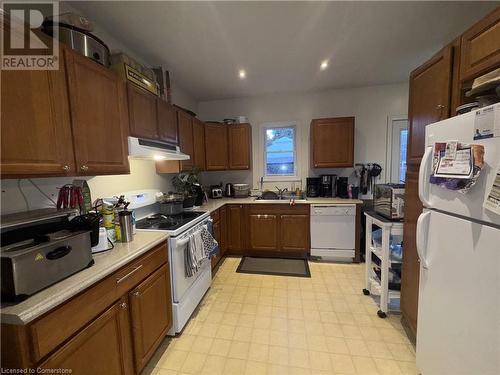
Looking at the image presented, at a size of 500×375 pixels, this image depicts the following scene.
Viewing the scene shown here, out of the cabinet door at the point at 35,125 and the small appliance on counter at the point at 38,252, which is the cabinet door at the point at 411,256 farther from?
the cabinet door at the point at 35,125

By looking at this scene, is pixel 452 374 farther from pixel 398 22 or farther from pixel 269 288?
pixel 398 22

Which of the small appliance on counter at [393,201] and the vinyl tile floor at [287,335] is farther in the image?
the small appliance on counter at [393,201]

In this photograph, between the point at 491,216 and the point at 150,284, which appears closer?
the point at 491,216

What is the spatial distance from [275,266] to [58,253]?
2585mm

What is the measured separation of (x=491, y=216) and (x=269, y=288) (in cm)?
212

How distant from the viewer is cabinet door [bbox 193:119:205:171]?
3.05 meters

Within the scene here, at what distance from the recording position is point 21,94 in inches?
39.2

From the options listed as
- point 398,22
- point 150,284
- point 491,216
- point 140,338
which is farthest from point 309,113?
point 140,338

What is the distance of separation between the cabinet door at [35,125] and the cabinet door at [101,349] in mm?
799

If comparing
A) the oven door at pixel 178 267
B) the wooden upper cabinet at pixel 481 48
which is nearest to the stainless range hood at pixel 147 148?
the oven door at pixel 178 267

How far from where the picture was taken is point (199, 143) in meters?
3.20

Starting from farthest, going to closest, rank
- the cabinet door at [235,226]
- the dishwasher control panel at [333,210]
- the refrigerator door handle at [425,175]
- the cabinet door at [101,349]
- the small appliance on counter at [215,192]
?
the small appliance on counter at [215,192] → the cabinet door at [235,226] → the dishwasher control panel at [333,210] → the refrigerator door handle at [425,175] → the cabinet door at [101,349]

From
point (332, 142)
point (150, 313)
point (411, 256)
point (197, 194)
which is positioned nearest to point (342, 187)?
point (332, 142)

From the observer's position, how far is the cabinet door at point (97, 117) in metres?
1.27
